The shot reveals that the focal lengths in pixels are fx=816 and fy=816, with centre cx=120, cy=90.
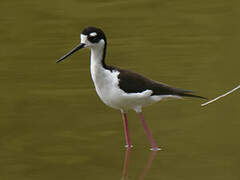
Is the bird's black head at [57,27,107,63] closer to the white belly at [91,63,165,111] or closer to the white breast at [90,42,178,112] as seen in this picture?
the white breast at [90,42,178,112]

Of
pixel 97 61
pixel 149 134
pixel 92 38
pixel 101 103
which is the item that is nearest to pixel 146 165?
pixel 149 134

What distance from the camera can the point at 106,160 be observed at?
7316mm

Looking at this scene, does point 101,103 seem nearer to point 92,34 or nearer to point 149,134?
point 149,134

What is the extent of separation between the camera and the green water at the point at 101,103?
723 centimetres

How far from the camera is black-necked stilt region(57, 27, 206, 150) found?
7410 millimetres

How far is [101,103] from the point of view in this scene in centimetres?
891

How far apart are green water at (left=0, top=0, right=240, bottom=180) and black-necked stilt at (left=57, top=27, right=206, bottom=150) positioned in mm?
446

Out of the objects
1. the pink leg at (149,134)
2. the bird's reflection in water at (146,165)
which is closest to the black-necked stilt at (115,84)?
the pink leg at (149,134)

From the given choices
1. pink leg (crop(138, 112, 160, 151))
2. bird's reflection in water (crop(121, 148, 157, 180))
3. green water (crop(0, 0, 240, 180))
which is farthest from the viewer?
pink leg (crop(138, 112, 160, 151))

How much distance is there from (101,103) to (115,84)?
152 cm

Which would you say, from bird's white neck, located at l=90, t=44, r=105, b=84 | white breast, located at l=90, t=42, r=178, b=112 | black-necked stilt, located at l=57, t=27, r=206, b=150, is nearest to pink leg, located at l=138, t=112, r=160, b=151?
black-necked stilt, located at l=57, t=27, r=206, b=150

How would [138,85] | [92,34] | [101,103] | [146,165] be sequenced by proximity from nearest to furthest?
[146,165]
[92,34]
[138,85]
[101,103]

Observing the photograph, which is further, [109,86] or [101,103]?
[101,103]

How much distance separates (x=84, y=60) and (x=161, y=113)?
245cm
